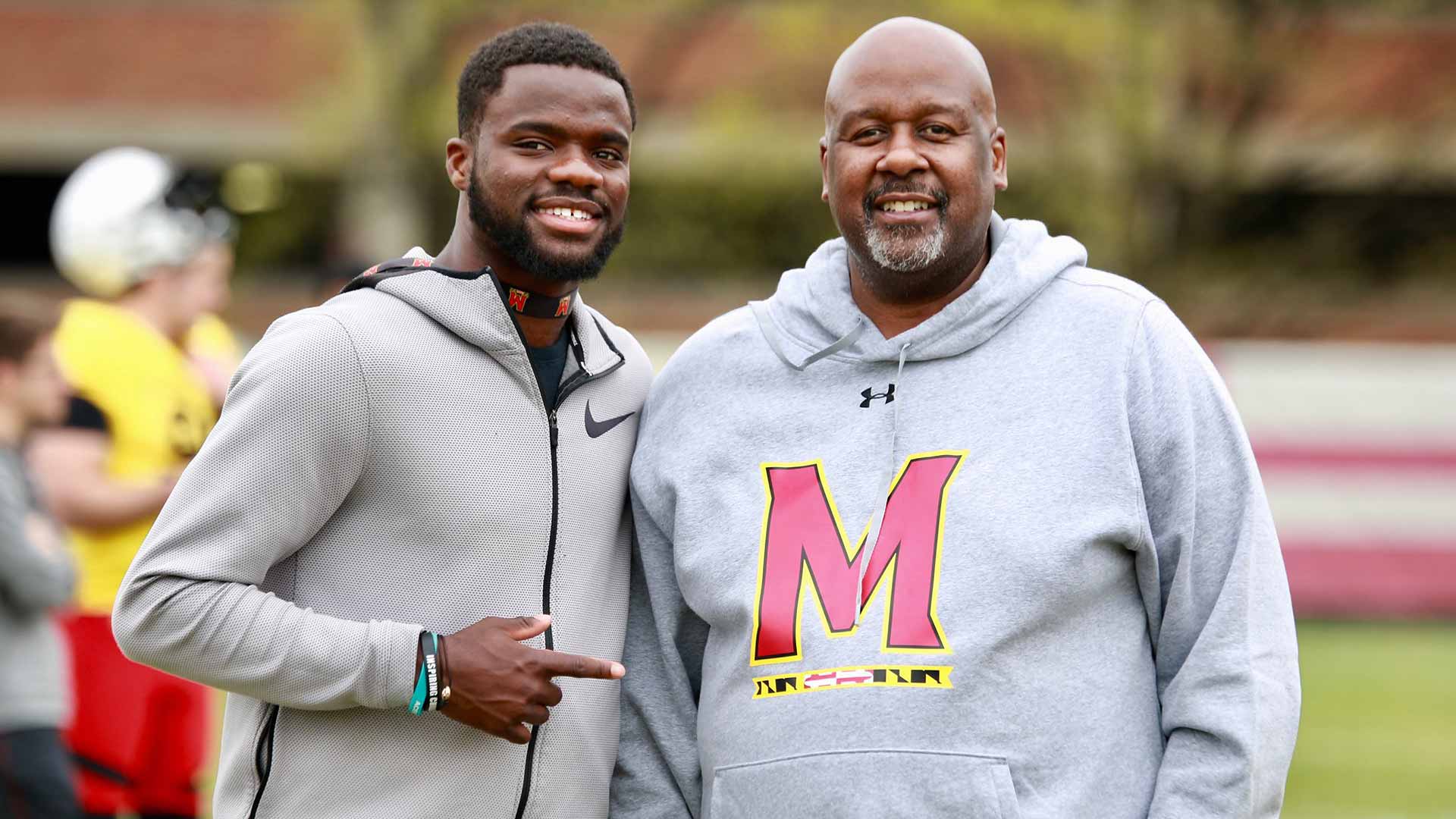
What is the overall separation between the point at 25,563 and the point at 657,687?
247 cm

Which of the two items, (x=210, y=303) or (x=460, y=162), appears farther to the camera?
(x=210, y=303)

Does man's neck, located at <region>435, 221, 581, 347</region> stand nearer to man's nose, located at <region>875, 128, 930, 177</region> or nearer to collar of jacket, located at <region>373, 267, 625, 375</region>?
collar of jacket, located at <region>373, 267, 625, 375</region>

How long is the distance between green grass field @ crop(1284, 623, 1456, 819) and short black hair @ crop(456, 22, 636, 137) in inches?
215

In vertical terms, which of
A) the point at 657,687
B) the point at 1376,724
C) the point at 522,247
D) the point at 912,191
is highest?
the point at 912,191

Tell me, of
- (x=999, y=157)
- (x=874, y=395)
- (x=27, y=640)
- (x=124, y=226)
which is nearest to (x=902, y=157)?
(x=999, y=157)

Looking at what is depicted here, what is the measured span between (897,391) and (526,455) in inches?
27.5

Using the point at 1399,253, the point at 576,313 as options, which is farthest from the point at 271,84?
the point at 576,313

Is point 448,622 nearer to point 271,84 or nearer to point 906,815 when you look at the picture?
point 906,815

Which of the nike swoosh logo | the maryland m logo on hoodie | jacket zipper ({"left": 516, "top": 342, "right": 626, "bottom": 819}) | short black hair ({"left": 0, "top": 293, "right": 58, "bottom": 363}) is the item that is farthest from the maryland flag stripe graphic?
short black hair ({"left": 0, "top": 293, "right": 58, "bottom": 363})

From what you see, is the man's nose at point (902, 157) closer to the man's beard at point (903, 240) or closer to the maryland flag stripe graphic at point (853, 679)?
the man's beard at point (903, 240)

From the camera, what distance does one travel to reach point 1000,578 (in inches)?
120

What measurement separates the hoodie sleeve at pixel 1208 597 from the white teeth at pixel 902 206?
0.46 metres

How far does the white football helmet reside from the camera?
620 cm

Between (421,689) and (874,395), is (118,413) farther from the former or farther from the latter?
(874,395)
